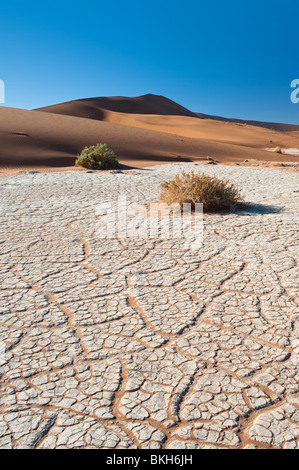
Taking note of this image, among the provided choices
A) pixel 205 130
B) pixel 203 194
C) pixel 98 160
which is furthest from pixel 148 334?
pixel 205 130

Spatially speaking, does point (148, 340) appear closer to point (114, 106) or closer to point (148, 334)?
point (148, 334)

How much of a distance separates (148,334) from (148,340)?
7 centimetres

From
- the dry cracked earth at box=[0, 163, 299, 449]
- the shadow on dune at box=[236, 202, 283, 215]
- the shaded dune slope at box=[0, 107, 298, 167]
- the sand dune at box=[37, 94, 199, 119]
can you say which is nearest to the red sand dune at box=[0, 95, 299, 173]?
the shaded dune slope at box=[0, 107, 298, 167]

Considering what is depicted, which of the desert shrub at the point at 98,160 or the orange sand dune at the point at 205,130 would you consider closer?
the desert shrub at the point at 98,160

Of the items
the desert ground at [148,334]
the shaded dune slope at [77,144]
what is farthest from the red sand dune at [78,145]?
the desert ground at [148,334]

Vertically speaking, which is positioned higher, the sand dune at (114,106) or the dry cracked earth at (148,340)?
the sand dune at (114,106)

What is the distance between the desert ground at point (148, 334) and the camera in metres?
1.64

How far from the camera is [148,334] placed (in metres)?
2.30

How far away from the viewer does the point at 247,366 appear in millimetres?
2021

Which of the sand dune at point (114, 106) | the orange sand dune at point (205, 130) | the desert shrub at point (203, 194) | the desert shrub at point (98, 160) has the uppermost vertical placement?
the sand dune at point (114, 106)

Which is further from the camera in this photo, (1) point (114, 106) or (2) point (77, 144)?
(1) point (114, 106)

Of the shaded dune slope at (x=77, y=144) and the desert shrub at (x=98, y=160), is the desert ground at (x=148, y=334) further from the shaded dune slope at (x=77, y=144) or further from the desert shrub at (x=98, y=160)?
the shaded dune slope at (x=77, y=144)

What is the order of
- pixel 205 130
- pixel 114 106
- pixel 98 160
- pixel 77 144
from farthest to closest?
pixel 114 106 < pixel 205 130 < pixel 77 144 < pixel 98 160

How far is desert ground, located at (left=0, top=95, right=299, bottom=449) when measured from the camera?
164cm
